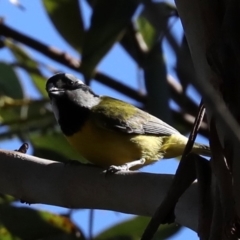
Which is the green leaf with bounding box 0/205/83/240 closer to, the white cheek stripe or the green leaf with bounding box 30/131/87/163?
the green leaf with bounding box 30/131/87/163

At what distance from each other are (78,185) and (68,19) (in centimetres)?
71

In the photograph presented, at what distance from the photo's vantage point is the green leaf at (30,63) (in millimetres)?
1733

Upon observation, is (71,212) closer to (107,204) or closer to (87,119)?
(107,204)

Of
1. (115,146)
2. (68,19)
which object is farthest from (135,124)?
(68,19)

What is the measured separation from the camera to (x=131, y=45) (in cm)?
177

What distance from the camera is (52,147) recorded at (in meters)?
1.38

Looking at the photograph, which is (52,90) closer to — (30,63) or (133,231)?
(30,63)

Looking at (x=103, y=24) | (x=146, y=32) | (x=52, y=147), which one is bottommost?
(x=52, y=147)

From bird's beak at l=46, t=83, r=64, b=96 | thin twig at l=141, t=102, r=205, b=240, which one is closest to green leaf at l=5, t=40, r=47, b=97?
bird's beak at l=46, t=83, r=64, b=96

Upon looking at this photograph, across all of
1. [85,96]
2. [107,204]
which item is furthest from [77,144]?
[107,204]

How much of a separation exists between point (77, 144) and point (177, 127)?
0.29m

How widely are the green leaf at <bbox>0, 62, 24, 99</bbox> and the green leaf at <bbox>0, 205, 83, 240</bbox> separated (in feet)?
1.54

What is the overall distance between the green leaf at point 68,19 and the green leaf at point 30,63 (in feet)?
0.69

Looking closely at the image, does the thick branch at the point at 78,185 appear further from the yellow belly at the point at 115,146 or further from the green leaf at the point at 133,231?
the yellow belly at the point at 115,146
